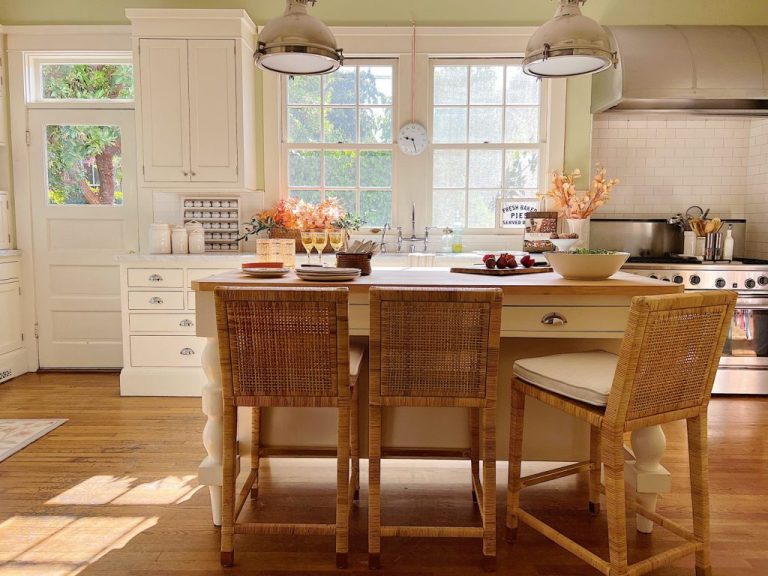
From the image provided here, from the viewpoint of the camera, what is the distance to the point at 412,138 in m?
5.13

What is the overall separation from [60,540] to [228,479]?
835 mm

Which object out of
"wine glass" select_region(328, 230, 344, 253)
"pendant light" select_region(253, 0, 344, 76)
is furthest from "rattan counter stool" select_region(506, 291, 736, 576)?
"pendant light" select_region(253, 0, 344, 76)

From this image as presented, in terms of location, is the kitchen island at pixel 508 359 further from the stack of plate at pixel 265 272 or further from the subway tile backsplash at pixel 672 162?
the subway tile backsplash at pixel 672 162

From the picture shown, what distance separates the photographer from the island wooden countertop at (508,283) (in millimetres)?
2342

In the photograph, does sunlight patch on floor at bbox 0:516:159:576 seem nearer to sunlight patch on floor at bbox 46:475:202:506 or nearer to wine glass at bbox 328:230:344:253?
sunlight patch on floor at bbox 46:475:202:506

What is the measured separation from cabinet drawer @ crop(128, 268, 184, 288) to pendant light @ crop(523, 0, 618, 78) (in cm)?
294

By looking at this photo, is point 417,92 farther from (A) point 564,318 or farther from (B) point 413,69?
(A) point 564,318

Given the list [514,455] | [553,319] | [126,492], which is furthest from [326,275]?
[126,492]

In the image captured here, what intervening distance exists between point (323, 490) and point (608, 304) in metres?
1.54

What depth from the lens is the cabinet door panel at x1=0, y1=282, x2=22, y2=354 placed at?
16.1 ft

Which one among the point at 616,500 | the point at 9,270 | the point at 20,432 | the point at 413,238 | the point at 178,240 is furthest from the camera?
the point at 413,238

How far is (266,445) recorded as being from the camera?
109 inches

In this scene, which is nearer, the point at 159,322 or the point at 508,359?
the point at 508,359

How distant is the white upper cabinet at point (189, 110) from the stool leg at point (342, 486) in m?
3.10
